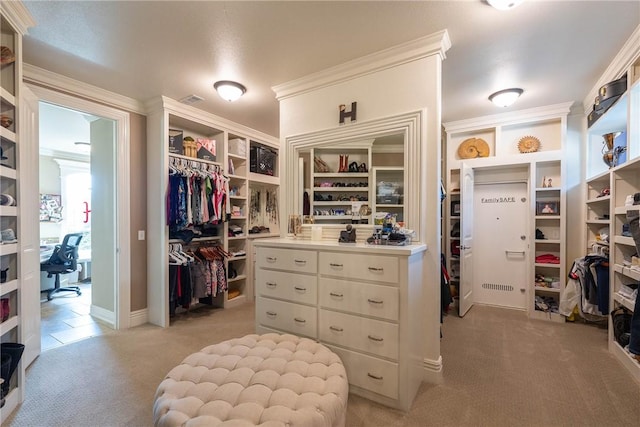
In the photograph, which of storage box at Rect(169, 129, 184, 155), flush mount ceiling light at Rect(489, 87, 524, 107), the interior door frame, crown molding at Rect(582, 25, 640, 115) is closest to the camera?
crown molding at Rect(582, 25, 640, 115)

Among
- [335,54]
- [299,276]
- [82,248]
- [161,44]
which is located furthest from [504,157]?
[82,248]

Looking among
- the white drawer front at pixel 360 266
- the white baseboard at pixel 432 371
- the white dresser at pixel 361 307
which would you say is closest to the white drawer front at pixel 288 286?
the white dresser at pixel 361 307

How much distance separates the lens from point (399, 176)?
2.37 m

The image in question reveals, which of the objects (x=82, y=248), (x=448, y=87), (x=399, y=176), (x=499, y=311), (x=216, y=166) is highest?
(x=448, y=87)

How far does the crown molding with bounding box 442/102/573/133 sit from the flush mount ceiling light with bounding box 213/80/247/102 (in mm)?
2953

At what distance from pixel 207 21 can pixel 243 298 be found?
3481 mm

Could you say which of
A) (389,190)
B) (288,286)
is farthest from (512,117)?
(288,286)

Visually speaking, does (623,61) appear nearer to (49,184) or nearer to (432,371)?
(432,371)

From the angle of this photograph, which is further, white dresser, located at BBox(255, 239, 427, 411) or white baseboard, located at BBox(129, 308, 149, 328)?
white baseboard, located at BBox(129, 308, 149, 328)

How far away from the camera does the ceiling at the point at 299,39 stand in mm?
1897

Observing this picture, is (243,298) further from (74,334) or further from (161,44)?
(161,44)

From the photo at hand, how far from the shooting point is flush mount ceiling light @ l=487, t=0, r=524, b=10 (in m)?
1.75

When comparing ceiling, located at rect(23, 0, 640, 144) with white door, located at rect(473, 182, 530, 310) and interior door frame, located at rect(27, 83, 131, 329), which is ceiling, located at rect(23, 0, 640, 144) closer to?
interior door frame, located at rect(27, 83, 131, 329)

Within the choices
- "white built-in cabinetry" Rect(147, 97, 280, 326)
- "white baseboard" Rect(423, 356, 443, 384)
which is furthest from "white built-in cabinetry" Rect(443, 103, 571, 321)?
"white built-in cabinetry" Rect(147, 97, 280, 326)
